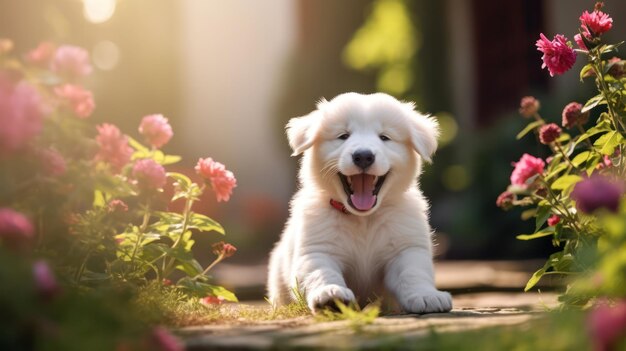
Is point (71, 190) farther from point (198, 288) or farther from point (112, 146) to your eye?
point (198, 288)

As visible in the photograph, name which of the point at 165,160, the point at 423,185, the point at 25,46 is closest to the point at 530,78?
the point at 423,185

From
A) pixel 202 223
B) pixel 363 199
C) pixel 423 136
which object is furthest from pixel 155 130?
pixel 423 136

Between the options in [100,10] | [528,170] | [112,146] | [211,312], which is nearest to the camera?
[112,146]

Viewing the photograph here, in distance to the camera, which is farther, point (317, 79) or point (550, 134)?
point (317, 79)

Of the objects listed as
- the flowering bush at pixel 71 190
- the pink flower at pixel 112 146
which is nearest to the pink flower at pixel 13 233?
the flowering bush at pixel 71 190

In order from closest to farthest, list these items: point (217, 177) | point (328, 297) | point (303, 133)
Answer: point (328, 297), point (217, 177), point (303, 133)

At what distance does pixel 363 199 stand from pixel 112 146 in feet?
3.81

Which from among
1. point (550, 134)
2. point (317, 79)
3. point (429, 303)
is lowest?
point (429, 303)

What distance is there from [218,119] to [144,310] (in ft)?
53.8

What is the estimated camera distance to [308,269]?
384cm

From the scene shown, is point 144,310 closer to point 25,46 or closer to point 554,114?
point 25,46

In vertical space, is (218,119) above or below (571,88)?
above

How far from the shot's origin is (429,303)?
11.6 feet

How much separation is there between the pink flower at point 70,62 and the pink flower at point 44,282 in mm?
1329
